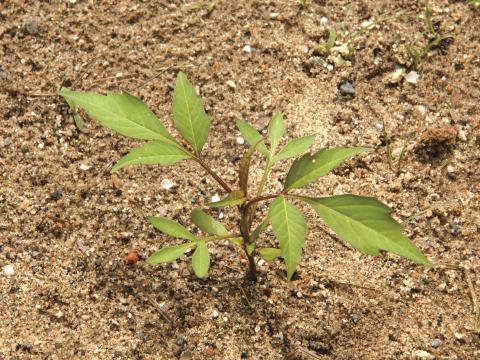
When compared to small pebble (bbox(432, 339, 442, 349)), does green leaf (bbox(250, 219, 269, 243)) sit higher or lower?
higher

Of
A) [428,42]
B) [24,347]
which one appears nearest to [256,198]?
[24,347]

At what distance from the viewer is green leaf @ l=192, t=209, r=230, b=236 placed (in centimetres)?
177

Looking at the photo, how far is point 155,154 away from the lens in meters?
1.61

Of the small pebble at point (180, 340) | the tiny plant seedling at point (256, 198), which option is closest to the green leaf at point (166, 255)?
the tiny plant seedling at point (256, 198)

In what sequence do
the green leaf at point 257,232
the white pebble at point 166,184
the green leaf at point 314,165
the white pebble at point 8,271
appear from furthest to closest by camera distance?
the white pebble at point 166,184 → the white pebble at point 8,271 → the green leaf at point 257,232 → the green leaf at point 314,165

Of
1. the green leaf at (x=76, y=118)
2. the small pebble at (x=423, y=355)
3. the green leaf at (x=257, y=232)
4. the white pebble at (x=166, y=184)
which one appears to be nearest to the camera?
the green leaf at (x=257, y=232)

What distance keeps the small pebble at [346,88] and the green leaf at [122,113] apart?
0.93m

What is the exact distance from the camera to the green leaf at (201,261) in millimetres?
1630

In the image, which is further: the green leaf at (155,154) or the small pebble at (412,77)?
the small pebble at (412,77)

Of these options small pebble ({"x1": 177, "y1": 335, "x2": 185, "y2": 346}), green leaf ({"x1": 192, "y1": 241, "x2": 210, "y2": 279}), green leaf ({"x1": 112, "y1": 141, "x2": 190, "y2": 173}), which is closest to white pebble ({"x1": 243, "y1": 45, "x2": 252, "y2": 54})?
green leaf ({"x1": 112, "y1": 141, "x2": 190, "y2": 173})

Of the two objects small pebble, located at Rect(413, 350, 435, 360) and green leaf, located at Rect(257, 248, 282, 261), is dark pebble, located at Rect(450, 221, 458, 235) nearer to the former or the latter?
small pebble, located at Rect(413, 350, 435, 360)

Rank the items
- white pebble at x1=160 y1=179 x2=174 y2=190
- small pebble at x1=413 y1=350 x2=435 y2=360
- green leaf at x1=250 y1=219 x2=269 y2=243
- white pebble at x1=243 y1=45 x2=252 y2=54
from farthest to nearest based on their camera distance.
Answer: white pebble at x1=243 y1=45 x2=252 y2=54 < white pebble at x1=160 y1=179 x2=174 y2=190 < small pebble at x1=413 y1=350 x2=435 y2=360 < green leaf at x1=250 y1=219 x2=269 y2=243

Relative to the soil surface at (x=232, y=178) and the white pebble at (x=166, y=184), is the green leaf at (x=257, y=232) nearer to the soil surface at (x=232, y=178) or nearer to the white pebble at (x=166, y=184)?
the soil surface at (x=232, y=178)

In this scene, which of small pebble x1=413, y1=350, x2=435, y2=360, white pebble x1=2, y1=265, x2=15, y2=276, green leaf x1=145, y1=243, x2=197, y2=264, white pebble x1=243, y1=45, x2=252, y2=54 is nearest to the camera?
green leaf x1=145, y1=243, x2=197, y2=264
